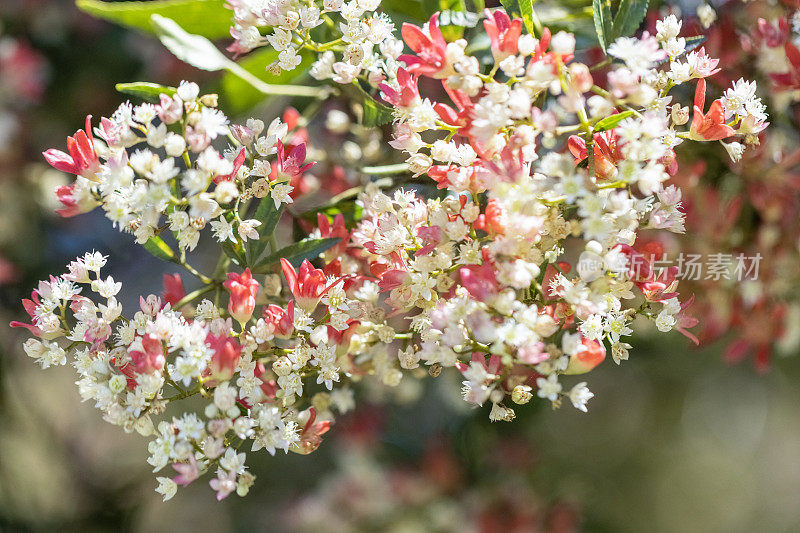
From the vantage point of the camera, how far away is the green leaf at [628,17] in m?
0.50

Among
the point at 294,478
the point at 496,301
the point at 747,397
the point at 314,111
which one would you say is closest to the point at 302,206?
the point at 314,111

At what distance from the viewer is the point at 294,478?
159 centimetres

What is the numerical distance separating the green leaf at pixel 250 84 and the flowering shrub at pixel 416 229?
0.57 feet

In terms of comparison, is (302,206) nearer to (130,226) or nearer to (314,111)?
(314,111)

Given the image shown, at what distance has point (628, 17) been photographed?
50 centimetres

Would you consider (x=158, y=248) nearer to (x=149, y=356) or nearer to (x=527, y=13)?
(x=149, y=356)

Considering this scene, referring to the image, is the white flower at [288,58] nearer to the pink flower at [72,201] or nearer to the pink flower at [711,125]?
the pink flower at [72,201]

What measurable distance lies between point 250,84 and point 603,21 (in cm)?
31

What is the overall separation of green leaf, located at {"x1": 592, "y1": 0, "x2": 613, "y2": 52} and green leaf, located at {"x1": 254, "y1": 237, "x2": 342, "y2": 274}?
0.22 m

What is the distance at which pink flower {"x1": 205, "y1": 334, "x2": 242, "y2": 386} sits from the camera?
42 cm

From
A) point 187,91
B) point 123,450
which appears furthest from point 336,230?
point 123,450

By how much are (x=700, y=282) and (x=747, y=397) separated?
4.96ft

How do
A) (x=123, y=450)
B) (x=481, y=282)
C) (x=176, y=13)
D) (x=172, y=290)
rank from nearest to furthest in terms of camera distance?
(x=481, y=282)
(x=172, y=290)
(x=176, y=13)
(x=123, y=450)

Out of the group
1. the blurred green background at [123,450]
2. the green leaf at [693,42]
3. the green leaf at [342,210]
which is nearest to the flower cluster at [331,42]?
the green leaf at [342,210]
